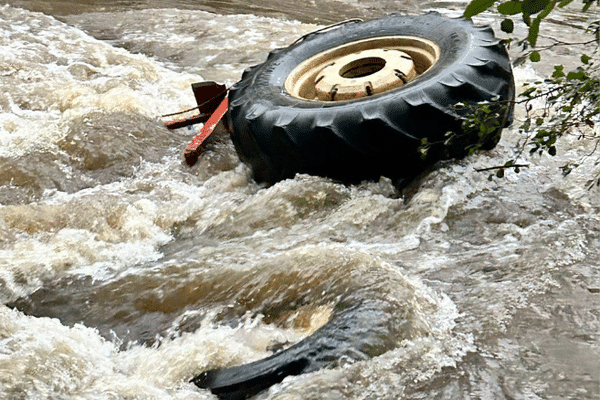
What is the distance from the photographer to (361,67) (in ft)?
13.4

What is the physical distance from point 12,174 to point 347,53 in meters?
2.05

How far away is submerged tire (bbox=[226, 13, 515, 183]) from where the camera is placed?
10.9ft

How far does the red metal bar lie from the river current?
7 cm

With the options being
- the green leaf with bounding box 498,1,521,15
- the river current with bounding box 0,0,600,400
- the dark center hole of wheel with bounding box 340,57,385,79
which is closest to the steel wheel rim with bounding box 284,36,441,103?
the dark center hole of wheel with bounding box 340,57,385,79

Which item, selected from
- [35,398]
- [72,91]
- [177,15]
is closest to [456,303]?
[35,398]

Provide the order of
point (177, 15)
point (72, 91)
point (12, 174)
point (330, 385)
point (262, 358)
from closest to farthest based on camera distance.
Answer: point (330, 385) → point (262, 358) → point (12, 174) → point (72, 91) → point (177, 15)

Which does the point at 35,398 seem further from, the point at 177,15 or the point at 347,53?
the point at 177,15

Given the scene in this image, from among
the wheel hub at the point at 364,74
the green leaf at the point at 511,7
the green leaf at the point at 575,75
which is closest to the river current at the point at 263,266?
the wheel hub at the point at 364,74

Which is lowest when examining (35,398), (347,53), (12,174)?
(12,174)

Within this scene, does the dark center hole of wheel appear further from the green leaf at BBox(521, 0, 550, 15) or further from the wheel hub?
the green leaf at BBox(521, 0, 550, 15)

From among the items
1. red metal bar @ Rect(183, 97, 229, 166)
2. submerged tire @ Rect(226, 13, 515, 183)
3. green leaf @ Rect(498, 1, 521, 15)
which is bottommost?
red metal bar @ Rect(183, 97, 229, 166)

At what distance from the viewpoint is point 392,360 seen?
217cm

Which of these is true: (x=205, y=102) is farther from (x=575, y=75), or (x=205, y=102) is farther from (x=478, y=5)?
(x=478, y=5)

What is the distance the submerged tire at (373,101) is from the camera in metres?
3.32
